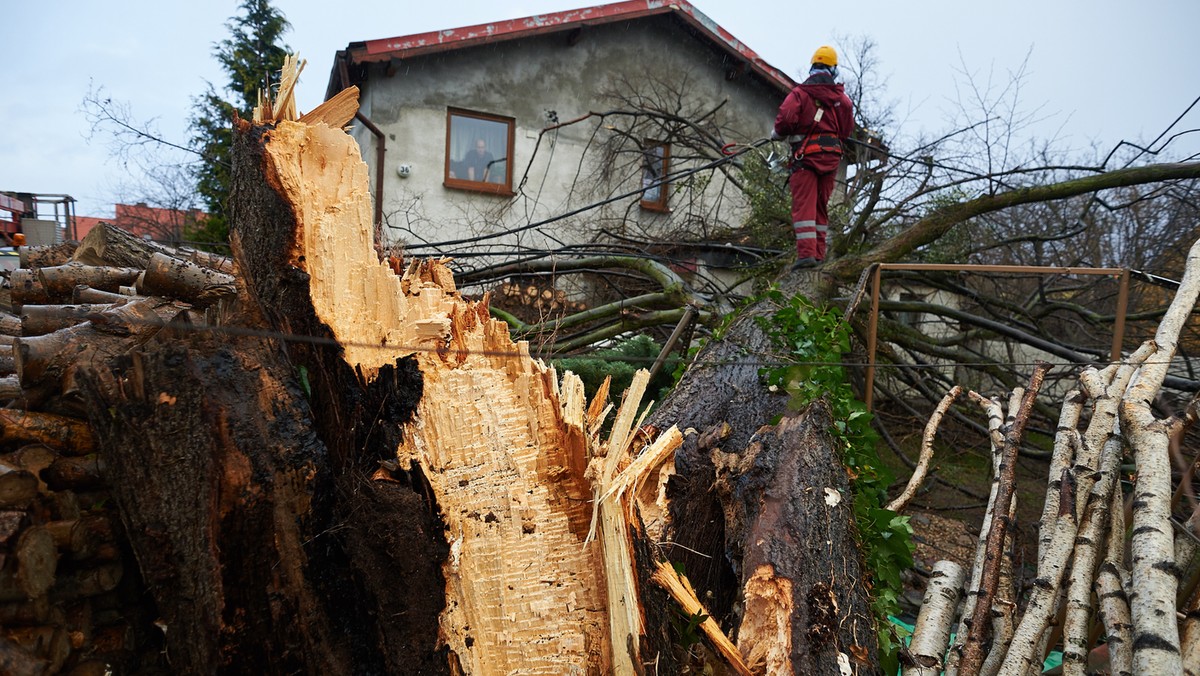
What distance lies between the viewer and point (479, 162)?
10.3 metres

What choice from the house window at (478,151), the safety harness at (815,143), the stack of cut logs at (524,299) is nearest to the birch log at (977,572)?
the safety harness at (815,143)

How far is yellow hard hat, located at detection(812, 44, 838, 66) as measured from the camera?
554 cm

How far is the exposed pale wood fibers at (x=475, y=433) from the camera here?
6.32 ft

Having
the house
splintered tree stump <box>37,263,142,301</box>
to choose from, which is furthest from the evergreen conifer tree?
splintered tree stump <box>37,263,142,301</box>

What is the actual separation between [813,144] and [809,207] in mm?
495

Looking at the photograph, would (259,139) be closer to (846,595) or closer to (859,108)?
(846,595)

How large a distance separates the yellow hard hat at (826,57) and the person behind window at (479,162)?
5.68m

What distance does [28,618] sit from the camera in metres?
1.69

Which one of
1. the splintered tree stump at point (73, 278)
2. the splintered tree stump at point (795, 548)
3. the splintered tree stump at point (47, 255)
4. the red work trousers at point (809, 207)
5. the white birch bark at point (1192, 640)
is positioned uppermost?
the red work trousers at point (809, 207)

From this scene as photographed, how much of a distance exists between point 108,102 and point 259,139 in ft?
16.3

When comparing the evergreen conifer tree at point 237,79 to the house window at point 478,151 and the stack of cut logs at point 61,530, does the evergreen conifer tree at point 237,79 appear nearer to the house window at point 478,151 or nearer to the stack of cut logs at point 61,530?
the house window at point 478,151

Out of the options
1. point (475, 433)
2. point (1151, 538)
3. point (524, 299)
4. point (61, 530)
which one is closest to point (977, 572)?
point (1151, 538)

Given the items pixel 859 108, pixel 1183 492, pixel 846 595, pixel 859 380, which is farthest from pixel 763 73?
pixel 846 595

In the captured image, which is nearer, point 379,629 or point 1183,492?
point 379,629
